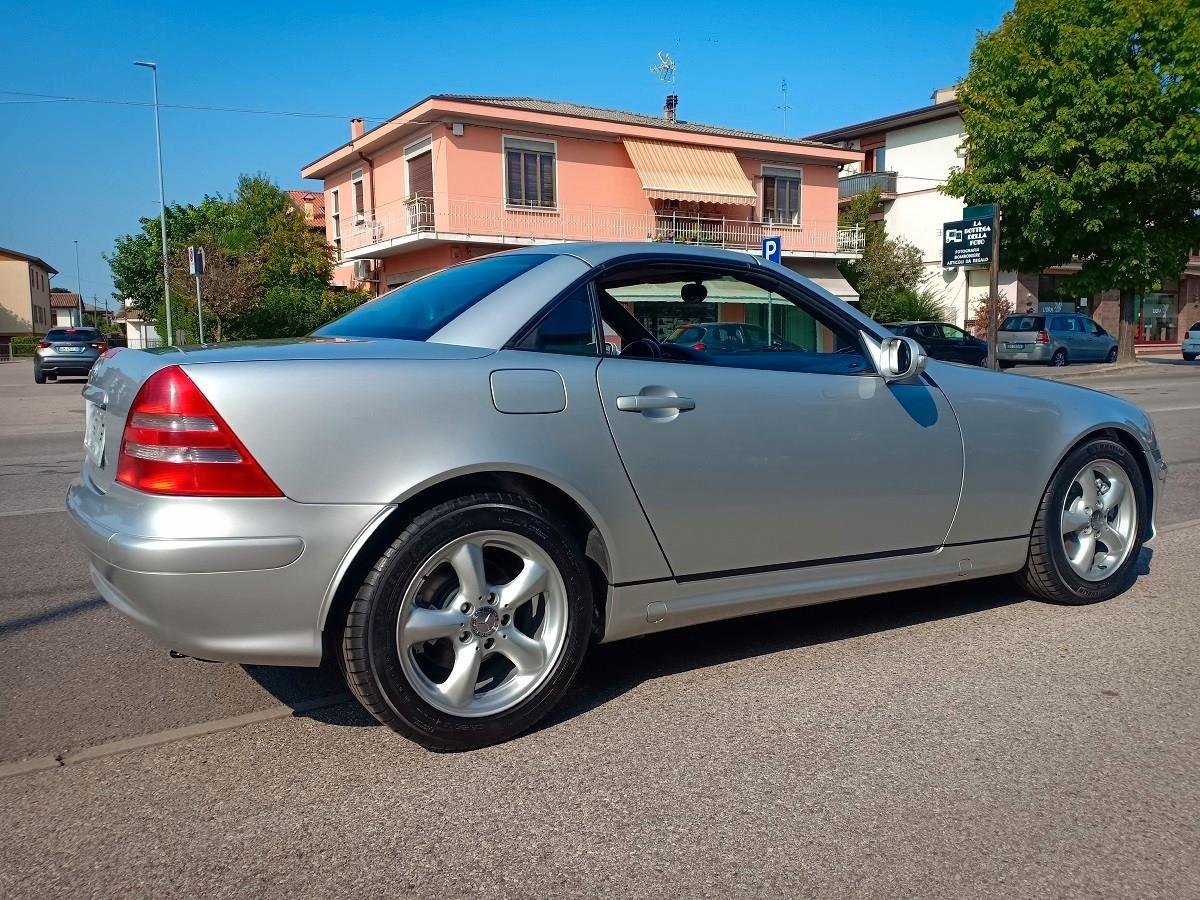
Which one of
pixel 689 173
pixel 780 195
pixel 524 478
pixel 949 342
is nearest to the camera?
pixel 524 478

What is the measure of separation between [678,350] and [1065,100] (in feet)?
86.0

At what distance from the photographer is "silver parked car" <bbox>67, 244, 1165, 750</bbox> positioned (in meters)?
2.73

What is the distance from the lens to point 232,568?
8.79 feet

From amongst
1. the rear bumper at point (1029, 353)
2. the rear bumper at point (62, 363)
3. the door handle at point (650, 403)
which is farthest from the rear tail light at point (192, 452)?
the rear bumper at point (1029, 353)

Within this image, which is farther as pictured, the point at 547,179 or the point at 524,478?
the point at 547,179

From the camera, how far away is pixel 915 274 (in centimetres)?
3716

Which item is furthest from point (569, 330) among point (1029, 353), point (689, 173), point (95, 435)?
point (1029, 353)

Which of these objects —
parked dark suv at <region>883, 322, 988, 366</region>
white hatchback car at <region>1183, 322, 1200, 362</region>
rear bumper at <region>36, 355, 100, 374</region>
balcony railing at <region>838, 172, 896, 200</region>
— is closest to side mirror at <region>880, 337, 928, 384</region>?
parked dark suv at <region>883, 322, 988, 366</region>

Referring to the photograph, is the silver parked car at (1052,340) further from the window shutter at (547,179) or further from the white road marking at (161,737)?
the white road marking at (161,737)

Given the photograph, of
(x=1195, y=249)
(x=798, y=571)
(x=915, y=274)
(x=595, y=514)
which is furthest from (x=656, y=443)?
(x=915, y=274)

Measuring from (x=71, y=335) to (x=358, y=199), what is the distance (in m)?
10.0

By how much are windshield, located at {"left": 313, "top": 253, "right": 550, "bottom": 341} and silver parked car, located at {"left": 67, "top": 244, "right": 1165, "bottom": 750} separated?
2 cm

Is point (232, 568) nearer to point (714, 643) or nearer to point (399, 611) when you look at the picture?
point (399, 611)

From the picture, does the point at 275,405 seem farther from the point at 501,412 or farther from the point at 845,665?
the point at 845,665
